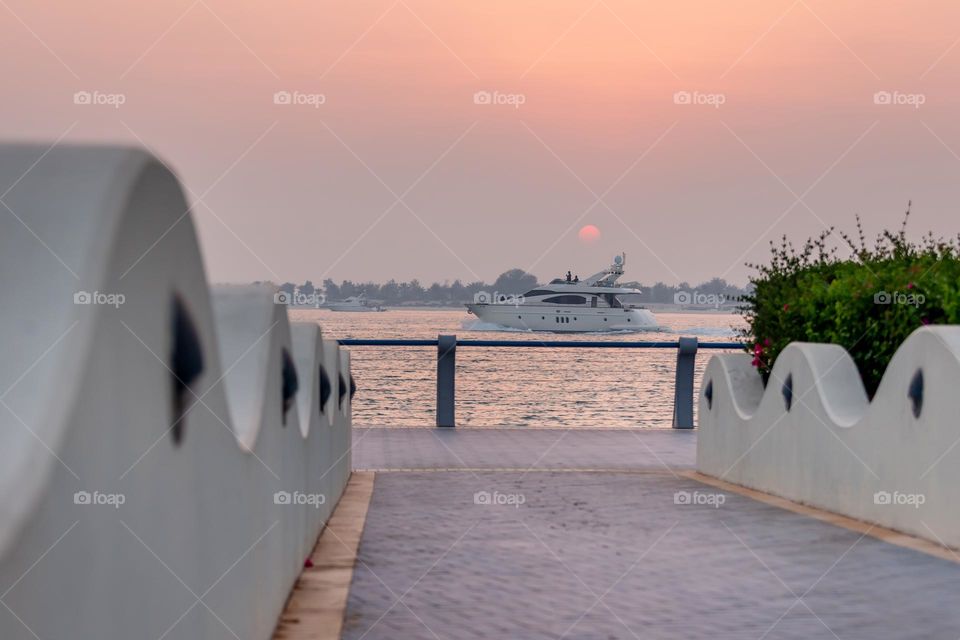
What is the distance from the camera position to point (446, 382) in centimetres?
1766

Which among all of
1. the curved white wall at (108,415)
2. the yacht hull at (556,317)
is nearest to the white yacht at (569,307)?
the yacht hull at (556,317)

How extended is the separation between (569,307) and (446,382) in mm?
110923

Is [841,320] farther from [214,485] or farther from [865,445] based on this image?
[214,485]

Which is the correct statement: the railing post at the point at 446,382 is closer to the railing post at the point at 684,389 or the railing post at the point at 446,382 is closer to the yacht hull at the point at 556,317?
the railing post at the point at 684,389

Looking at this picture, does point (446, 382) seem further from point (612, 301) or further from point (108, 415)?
point (612, 301)

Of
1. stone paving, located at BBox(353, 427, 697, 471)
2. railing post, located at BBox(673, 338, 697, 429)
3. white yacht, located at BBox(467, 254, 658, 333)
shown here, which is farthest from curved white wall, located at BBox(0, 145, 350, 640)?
white yacht, located at BBox(467, 254, 658, 333)

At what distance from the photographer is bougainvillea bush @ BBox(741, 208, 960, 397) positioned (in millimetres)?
9586

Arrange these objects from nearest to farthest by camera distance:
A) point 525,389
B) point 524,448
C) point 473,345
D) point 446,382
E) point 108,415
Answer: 1. point 108,415
2. point 524,448
3. point 473,345
4. point 446,382
5. point 525,389

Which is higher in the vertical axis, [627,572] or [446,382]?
[446,382]

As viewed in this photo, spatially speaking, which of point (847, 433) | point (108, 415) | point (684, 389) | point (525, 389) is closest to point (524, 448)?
point (684, 389)

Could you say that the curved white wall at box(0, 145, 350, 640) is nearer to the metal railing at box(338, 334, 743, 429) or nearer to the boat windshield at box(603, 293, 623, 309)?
the metal railing at box(338, 334, 743, 429)

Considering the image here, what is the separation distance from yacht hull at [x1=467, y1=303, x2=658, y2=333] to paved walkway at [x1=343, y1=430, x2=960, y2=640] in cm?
11277

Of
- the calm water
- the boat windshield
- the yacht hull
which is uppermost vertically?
the boat windshield

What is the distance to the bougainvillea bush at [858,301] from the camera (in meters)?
9.59
